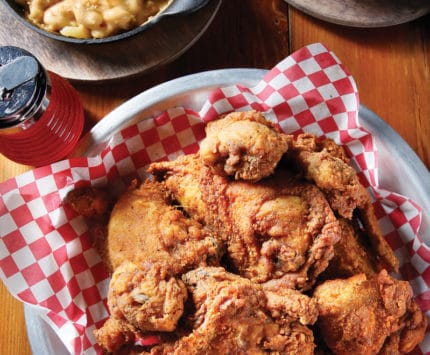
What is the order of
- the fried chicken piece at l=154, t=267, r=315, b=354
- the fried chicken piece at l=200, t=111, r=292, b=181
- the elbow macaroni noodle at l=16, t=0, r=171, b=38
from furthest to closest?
1. the elbow macaroni noodle at l=16, t=0, r=171, b=38
2. the fried chicken piece at l=200, t=111, r=292, b=181
3. the fried chicken piece at l=154, t=267, r=315, b=354

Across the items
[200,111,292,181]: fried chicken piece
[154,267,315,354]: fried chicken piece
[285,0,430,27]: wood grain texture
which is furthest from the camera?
[285,0,430,27]: wood grain texture

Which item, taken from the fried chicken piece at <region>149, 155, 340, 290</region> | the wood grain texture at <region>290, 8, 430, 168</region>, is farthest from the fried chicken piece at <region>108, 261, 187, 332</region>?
the wood grain texture at <region>290, 8, 430, 168</region>

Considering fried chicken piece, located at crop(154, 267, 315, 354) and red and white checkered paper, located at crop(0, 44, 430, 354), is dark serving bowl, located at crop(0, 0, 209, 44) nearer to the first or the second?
red and white checkered paper, located at crop(0, 44, 430, 354)

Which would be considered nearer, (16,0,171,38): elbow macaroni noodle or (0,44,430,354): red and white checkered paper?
(0,44,430,354): red and white checkered paper

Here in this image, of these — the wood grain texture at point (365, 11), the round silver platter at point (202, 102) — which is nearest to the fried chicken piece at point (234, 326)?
the round silver platter at point (202, 102)

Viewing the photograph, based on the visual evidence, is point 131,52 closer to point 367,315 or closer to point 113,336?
point 113,336

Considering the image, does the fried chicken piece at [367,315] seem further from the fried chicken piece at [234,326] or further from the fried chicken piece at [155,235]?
the fried chicken piece at [155,235]

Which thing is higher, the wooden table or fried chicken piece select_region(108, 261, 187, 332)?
the wooden table
